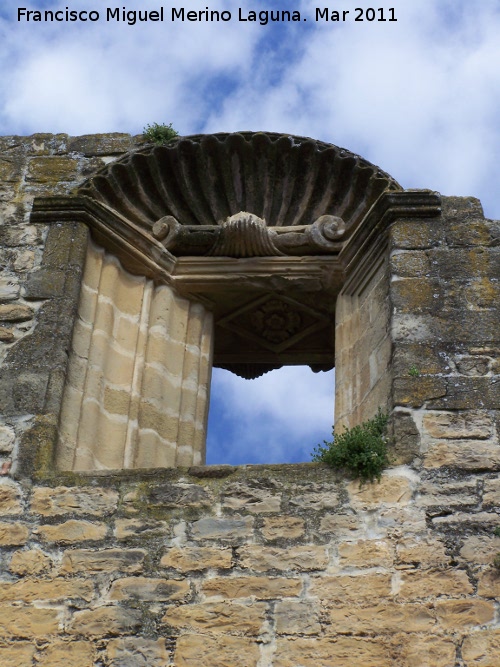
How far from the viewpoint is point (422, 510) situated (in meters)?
6.92

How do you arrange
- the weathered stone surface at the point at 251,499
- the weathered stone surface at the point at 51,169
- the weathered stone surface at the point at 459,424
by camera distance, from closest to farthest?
the weathered stone surface at the point at 251,499, the weathered stone surface at the point at 459,424, the weathered stone surface at the point at 51,169

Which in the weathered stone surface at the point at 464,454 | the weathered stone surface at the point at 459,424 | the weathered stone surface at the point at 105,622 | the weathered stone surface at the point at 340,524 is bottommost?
the weathered stone surface at the point at 105,622

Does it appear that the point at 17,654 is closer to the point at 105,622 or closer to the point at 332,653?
the point at 105,622

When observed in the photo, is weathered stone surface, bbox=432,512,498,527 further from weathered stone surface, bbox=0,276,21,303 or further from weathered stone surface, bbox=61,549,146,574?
weathered stone surface, bbox=0,276,21,303

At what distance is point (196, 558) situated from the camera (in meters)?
6.85

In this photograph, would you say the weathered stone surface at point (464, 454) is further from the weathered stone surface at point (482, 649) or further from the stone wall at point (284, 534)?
the weathered stone surface at point (482, 649)

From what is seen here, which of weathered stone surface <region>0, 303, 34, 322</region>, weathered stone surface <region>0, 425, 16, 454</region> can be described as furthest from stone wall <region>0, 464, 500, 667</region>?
weathered stone surface <region>0, 303, 34, 322</region>

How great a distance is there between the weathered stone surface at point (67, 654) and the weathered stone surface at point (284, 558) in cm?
77

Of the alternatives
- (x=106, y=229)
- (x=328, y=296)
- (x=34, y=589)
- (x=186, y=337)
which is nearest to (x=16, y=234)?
(x=106, y=229)

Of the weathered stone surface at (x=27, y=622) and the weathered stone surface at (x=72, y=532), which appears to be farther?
the weathered stone surface at (x=72, y=532)

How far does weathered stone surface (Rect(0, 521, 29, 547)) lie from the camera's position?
6.99 metres

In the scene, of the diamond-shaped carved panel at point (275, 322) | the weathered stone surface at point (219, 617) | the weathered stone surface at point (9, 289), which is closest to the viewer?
the weathered stone surface at point (219, 617)

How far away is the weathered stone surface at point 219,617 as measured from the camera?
656 cm

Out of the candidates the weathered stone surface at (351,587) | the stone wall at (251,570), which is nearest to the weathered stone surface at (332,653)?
the stone wall at (251,570)
